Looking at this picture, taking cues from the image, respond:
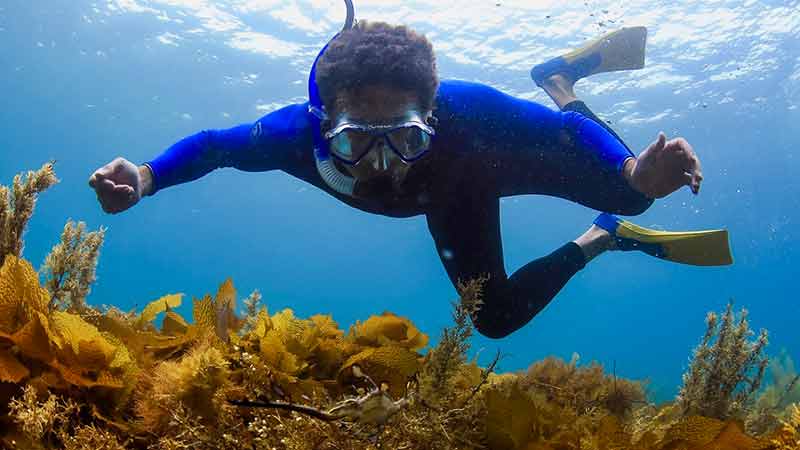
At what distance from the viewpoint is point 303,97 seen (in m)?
24.2

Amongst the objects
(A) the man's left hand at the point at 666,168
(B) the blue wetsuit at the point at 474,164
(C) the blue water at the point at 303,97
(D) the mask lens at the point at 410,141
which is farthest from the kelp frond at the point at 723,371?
(D) the mask lens at the point at 410,141

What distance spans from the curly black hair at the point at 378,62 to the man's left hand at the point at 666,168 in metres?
1.46

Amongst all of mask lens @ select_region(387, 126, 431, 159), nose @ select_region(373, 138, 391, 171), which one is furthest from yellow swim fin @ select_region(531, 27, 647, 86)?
nose @ select_region(373, 138, 391, 171)

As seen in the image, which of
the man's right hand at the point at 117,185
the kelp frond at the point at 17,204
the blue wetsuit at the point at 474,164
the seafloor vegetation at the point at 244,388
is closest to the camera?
the seafloor vegetation at the point at 244,388

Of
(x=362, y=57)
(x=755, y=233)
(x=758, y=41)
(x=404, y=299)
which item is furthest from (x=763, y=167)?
(x=404, y=299)

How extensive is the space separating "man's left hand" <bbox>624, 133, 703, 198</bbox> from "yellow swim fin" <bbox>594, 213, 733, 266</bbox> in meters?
2.10

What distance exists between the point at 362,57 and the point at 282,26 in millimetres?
18281

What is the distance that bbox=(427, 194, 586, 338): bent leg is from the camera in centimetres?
421

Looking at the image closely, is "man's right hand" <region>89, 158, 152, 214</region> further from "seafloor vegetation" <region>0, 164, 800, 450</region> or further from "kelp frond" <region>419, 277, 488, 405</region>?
"kelp frond" <region>419, 277, 488, 405</region>

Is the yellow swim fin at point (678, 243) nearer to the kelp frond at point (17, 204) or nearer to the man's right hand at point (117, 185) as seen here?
the man's right hand at point (117, 185)

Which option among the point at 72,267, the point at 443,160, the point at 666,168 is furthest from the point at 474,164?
the point at 72,267

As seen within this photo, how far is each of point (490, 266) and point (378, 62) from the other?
207cm

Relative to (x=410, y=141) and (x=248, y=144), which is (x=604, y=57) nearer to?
(x=410, y=141)

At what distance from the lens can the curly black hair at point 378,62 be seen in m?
3.23
